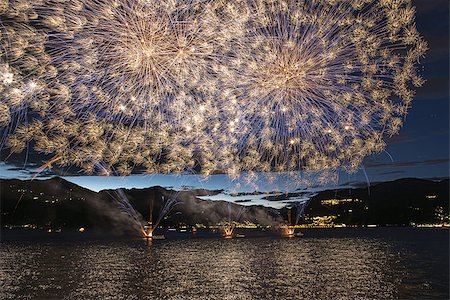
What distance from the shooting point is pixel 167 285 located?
47.5m

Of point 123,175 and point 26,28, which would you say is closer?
point 26,28

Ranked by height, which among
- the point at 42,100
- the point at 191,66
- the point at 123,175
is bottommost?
the point at 123,175

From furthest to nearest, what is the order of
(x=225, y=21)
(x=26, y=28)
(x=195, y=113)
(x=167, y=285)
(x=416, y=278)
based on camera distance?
(x=416, y=278) < (x=167, y=285) < (x=195, y=113) < (x=225, y=21) < (x=26, y=28)

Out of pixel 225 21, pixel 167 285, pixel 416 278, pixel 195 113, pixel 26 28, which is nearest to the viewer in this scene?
pixel 26 28

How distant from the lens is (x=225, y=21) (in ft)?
45.3

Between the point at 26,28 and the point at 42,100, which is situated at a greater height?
the point at 26,28

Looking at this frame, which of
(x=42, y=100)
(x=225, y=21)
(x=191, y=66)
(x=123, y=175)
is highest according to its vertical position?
(x=225, y=21)

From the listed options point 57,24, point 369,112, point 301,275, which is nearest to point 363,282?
point 301,275

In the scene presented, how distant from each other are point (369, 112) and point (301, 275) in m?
41.2

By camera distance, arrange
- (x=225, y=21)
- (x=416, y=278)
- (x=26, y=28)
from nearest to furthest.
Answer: (x=26, y=28), (x=225, y=21), (x=416, y=278)

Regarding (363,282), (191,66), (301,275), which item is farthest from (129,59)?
(301,275)

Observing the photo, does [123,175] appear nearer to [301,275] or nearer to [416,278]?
[301,275]

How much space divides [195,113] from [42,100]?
4.92 m

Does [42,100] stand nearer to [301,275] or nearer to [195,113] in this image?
[195,113]
